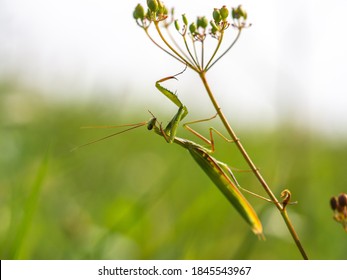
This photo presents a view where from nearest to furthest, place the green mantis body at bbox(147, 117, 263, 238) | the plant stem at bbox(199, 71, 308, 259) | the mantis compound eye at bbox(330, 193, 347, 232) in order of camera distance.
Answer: the plant stem at bbox(199, 71, 308, 259), the mantis compound eye at bbox(330, 193, 347, 232), the green mantis body at bbox(147, 117, 263, 238)

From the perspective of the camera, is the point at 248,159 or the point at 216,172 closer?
the point at 248,159

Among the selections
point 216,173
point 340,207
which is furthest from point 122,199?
point 340,207

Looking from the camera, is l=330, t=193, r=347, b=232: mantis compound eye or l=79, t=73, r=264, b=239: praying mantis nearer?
l=330, t=193, r=347, b=232: mantis compound eye

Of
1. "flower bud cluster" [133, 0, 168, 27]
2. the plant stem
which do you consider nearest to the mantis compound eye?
the plant stem

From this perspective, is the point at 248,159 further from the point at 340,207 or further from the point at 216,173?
the point at 216,173

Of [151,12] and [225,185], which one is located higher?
[151,12]

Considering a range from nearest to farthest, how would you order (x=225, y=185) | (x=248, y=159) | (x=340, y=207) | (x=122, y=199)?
(x=248, y=159)
(x=340, y=207)
(x=225, y=185)
(x=122, y=199)

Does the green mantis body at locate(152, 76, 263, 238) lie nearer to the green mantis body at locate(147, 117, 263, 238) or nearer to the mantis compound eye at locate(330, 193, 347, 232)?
the green mantis body at locate(147, 117, 263, 238)

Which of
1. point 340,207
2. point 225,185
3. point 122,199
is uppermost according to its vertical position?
point 340,207

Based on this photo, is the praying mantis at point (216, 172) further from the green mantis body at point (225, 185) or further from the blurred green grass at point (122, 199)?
the blurred green grass at point (122, 199)
